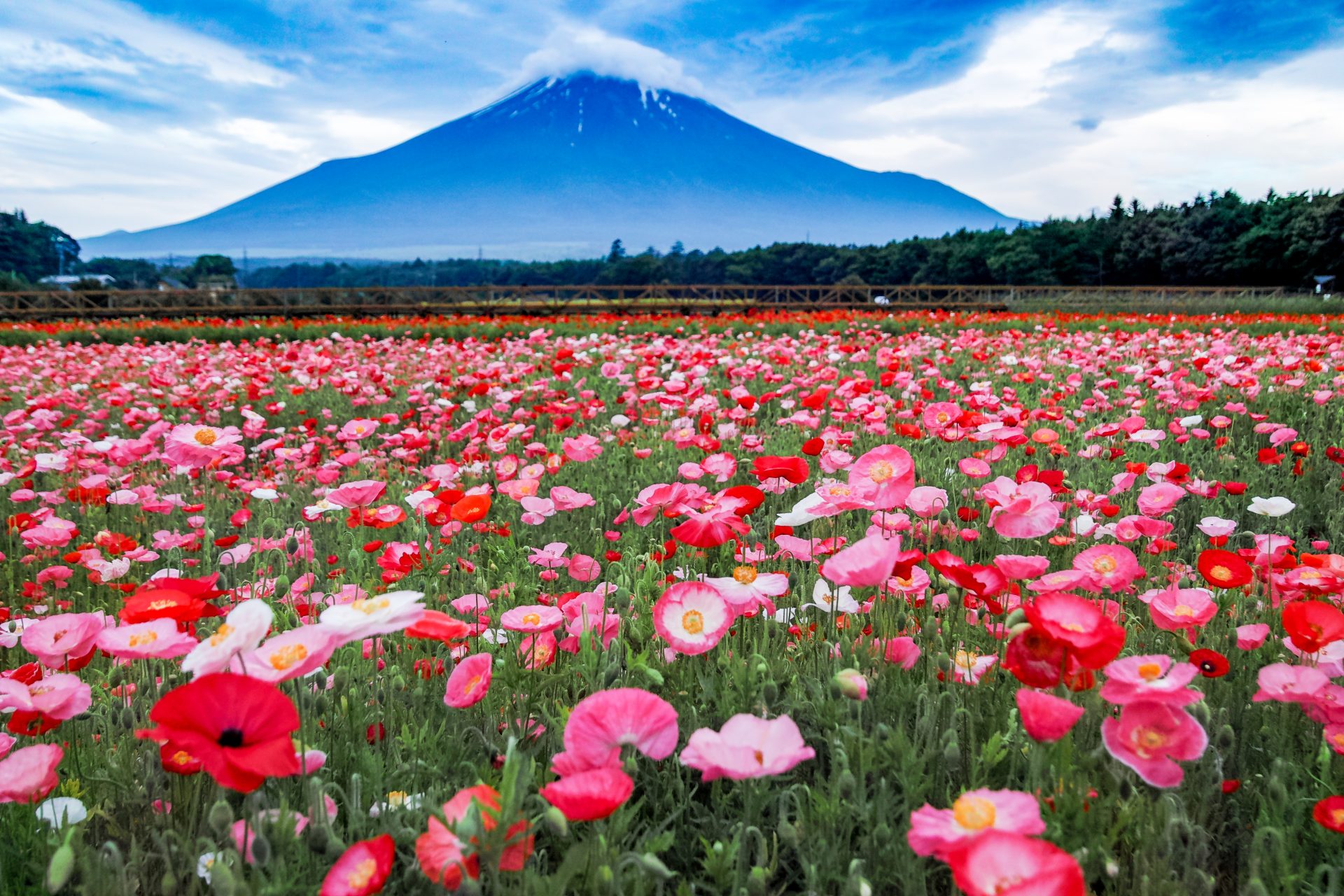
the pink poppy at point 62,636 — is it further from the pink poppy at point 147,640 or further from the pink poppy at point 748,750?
the pink poppy at point 748,750

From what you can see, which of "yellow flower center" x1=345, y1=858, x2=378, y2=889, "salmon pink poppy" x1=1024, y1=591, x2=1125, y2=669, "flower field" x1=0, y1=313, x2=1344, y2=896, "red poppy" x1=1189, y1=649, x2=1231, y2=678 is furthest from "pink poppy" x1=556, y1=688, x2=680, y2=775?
"red poppy" x1=1189, y1=649, x2=1231, y2=678

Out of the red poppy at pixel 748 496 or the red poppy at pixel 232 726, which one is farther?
the red poppy at pixel 748 496

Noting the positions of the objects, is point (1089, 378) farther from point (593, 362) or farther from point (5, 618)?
point (5, 618)

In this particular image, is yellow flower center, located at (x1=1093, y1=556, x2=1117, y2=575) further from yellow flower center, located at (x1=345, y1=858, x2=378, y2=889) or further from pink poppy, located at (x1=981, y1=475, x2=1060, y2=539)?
yellow flower center, located at (x1=345, y1=858, x2=378, y2=889)

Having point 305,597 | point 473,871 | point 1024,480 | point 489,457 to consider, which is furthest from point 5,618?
point 1024,480

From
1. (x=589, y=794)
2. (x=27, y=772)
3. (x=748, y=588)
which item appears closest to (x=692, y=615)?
(x=748, y=588)

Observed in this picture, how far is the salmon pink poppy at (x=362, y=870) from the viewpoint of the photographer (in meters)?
0.84

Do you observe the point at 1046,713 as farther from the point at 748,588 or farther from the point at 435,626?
the point at 435,626

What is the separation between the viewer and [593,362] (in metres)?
8.46

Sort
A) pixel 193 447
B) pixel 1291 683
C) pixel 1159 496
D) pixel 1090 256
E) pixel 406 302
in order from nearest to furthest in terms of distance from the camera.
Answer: pixel 1291 683, pixel 1159 496, pixel 193 447, pixel 406 302, pixel 1090 256

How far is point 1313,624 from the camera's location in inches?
49.7

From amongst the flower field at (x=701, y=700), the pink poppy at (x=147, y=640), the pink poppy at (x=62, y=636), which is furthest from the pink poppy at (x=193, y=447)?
the pink poppy at (x=147, y=640)

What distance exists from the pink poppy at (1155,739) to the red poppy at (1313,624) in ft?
1.36

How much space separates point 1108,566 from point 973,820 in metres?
0.91
